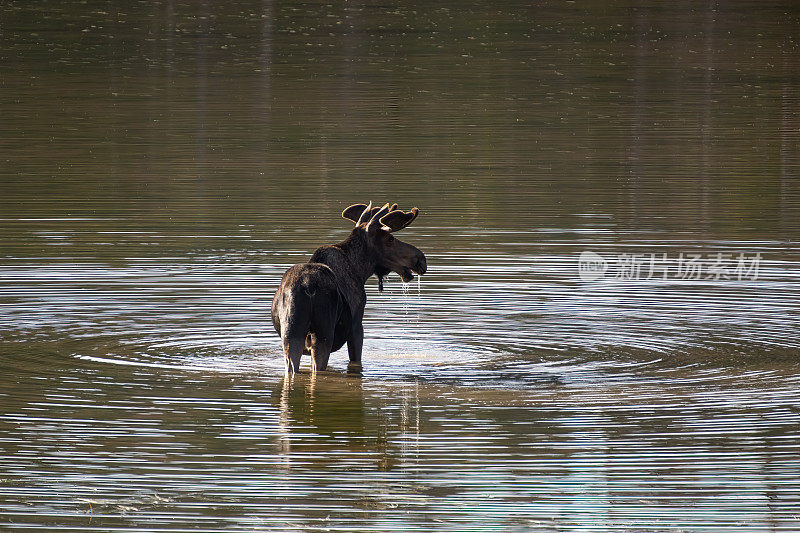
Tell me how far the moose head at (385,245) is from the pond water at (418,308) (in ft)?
2.18

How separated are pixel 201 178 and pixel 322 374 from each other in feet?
37.2

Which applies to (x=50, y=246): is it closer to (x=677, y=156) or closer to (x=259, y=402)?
(x=259, y=402)

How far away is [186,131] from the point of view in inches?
1120

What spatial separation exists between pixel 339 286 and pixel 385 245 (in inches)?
27.6

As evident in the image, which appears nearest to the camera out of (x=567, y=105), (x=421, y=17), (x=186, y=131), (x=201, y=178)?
(x=201, y=178)

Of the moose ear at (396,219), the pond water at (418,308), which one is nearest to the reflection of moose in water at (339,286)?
the moose ear at (396,219)

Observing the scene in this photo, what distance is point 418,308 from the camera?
48.1 ft

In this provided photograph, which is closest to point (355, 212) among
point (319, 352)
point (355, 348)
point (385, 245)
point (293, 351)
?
point (385, 245)

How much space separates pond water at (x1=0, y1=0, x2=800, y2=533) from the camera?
905 cm

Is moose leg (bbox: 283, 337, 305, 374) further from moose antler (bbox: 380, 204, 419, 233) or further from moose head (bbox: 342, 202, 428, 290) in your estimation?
moose antler (bbox: 380, 204, 419, 233)

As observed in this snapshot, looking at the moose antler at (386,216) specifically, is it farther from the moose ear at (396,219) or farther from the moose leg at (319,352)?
the moose leg at (319,352)

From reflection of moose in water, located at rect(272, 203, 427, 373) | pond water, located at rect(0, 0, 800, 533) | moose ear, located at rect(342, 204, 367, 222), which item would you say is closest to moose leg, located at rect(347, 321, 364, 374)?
reflection of moose in water, located at rect(272, 203, 427, 373)

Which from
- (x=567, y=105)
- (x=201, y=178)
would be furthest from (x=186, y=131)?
(x=567, y=105)

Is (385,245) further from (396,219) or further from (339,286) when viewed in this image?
(339,286)
